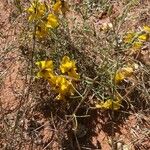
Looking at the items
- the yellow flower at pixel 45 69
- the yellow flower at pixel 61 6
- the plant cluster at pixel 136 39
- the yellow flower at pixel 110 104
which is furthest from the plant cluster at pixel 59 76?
the plant cluster at pixel 136 39

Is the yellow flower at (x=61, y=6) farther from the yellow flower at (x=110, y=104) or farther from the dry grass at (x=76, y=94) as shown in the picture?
the yellow flower at (x=110, y=104)

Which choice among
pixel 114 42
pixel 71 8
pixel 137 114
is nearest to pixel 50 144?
pixel 137 114

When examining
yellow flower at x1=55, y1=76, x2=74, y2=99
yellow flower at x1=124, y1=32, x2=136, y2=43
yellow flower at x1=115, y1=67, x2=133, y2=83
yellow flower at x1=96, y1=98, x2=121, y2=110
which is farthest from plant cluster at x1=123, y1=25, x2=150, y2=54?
yellow flower at x1=55, y1=76, x2=74, y2=99

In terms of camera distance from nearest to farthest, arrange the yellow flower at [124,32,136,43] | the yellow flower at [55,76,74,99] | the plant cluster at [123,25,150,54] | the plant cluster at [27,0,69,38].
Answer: the yellow flower at [55,76,74,99] < the plant cluster at [27,0,69,38] < the plant cluster at [123,25,150,54] < the yellow flower at [124,32,136,43]

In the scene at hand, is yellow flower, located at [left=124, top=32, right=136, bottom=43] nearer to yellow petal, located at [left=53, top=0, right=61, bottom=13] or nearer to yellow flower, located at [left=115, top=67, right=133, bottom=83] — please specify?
yellow flower, located at [left=115, top=67, right=133, bottom=83]

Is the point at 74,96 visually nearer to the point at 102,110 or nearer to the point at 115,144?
the point at 102,110

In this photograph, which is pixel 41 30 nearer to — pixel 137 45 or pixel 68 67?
pixel 68 67

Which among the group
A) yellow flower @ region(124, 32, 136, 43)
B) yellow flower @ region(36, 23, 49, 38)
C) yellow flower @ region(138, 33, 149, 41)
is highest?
yellow flower @ region(36, 23, 49, 38)

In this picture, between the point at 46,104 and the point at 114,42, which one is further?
the point at 114,42
